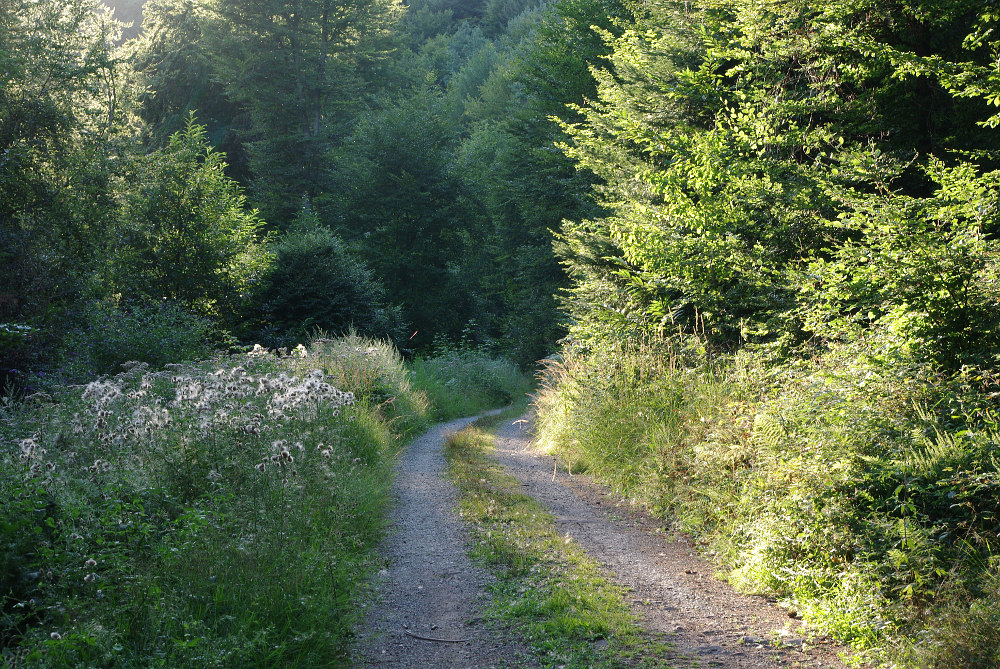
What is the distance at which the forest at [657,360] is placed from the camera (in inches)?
163

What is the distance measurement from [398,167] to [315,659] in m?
28.8

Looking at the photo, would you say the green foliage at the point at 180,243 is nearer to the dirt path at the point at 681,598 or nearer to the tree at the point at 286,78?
the tree at the point at 286,78

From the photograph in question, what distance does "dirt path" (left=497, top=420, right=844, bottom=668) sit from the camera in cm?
412

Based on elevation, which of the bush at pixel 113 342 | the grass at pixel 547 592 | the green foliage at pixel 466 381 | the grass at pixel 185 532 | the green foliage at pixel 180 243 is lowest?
the green foliage at pixel 466 381

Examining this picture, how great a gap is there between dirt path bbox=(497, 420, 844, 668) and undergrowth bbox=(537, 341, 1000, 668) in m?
0.23

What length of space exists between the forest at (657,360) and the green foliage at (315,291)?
842 millimetres

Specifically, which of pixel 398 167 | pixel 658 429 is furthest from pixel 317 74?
pixel 658 429

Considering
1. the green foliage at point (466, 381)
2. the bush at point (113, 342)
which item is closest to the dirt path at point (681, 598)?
the bush at point (113, 342)

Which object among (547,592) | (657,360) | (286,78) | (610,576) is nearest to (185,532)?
(547,592)

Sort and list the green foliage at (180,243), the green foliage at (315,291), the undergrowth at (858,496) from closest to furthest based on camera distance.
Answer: the undergrowth at (858,496) → the green foliage at (180,243) → the green foliage at (315,291)

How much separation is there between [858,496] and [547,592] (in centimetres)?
228

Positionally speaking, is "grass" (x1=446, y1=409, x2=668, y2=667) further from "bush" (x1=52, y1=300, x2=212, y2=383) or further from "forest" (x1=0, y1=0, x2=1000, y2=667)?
"bush" (x1=52, y1=300, x2=212, y2=383)

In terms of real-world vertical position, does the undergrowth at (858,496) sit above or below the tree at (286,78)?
below

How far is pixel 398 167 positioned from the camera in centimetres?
3098
